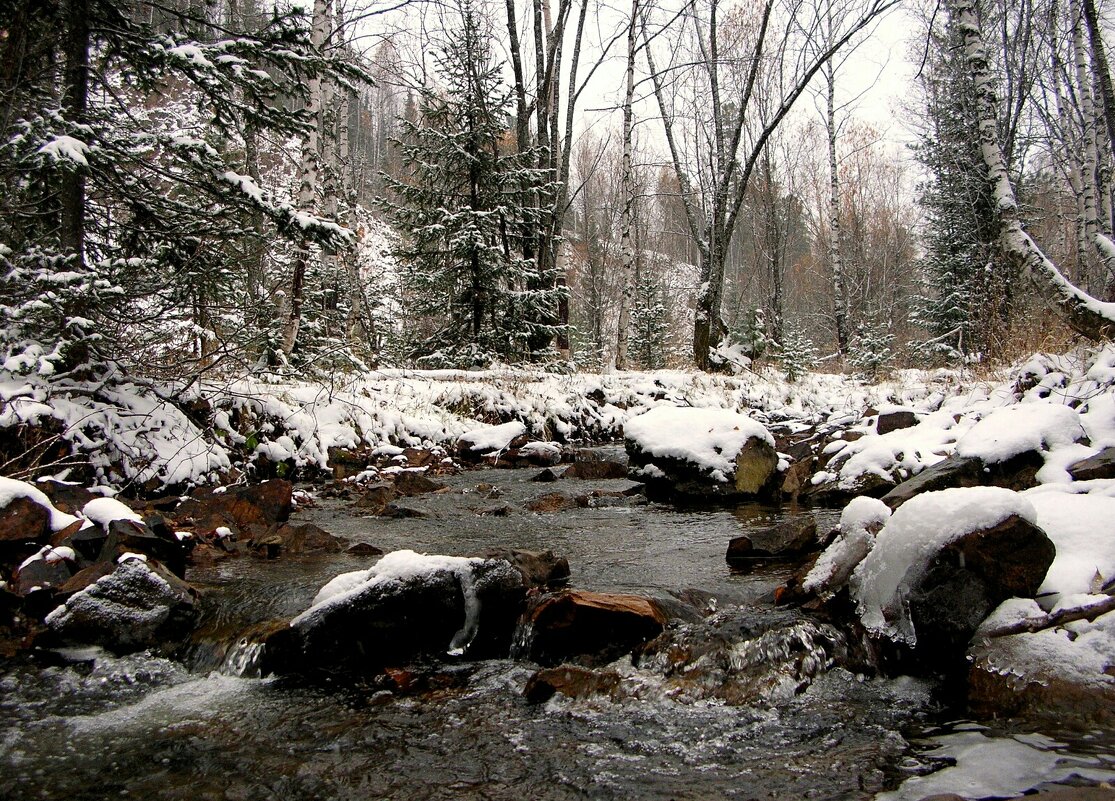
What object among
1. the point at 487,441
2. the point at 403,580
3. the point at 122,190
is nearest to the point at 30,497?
the point at 403,580

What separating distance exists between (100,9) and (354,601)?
6577 millimetres

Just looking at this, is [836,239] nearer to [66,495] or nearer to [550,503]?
[550,503]

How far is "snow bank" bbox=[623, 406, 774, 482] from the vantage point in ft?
22.9

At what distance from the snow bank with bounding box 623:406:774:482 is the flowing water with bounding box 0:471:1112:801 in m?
3.27

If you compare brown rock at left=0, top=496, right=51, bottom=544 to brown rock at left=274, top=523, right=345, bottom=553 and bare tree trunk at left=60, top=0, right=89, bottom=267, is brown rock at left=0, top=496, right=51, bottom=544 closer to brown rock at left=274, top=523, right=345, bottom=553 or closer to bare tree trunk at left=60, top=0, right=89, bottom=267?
brown rock at left=274, top=523, right=345, bottom=553

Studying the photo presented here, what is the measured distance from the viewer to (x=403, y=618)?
10.8 ft

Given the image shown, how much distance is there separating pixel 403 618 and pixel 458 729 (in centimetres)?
88

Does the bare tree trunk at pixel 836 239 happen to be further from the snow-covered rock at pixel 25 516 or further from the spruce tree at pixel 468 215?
the snow-covered rock at pixel 25 516

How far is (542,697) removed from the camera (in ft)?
9.13

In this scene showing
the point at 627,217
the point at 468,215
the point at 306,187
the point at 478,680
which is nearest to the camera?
the point at 478,680

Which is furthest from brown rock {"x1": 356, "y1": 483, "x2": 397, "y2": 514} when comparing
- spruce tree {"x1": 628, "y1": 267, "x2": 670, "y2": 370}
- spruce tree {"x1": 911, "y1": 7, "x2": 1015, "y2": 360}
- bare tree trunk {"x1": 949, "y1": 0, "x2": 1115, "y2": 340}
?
spruce tree {"x1": 628, "y1": 267, "x2": 670, "y2": 370}

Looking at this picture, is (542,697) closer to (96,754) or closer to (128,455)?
(96,754)

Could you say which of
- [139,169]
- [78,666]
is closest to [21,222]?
[139,169]

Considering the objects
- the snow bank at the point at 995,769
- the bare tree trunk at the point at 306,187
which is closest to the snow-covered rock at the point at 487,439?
the bare tree trunk at the point at 306,187
